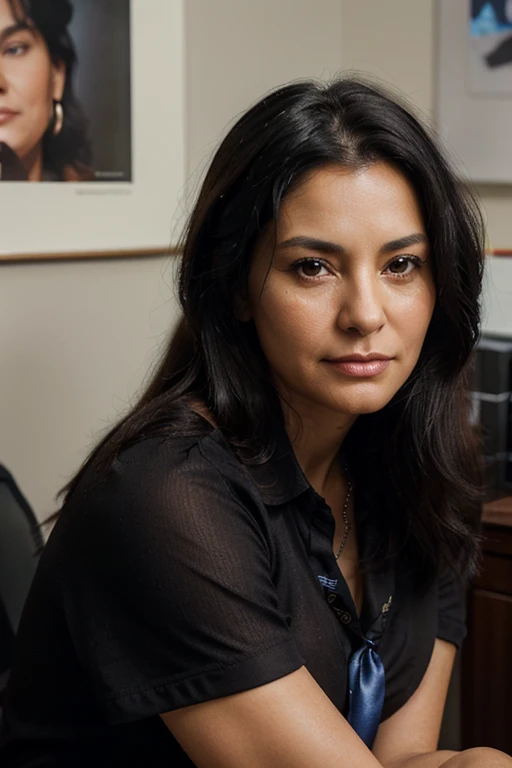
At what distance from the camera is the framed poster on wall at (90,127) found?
5.38ft

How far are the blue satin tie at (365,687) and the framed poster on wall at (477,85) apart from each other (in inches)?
46.4

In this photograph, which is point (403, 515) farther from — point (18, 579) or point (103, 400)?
point (103, 400)

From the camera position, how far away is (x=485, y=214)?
2168 millimetres

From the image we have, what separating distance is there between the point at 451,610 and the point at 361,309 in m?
0.67

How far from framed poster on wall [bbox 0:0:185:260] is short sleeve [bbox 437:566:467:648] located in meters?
0.82

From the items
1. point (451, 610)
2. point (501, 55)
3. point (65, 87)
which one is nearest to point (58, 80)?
point (65, 87)

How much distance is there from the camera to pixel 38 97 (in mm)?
1663

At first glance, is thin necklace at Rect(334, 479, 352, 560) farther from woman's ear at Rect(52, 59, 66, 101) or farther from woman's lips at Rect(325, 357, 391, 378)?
woman's ear at Rect(52, 59, 66, 101)

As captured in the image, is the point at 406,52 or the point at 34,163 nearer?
the point at 34,163

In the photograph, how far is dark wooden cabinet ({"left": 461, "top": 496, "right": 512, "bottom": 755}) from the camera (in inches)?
65.6

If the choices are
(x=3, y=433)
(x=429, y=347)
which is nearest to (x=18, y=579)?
(x=3, y=433)

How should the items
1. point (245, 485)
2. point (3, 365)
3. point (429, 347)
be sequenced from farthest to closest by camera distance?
point (3, 365) → point (429, 347) → point (245, 485)

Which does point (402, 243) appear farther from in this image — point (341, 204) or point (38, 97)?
point (38, 97)

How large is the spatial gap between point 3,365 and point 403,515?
0.71 metres
